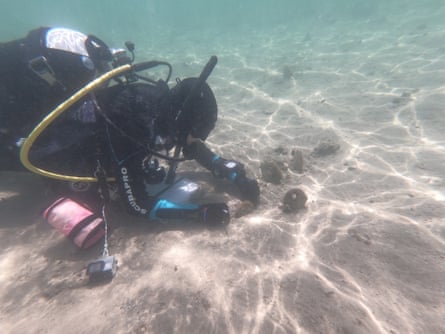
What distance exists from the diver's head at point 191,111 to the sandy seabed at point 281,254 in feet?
4.67

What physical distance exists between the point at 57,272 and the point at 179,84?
2927mm

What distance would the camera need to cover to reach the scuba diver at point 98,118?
3.40 meters

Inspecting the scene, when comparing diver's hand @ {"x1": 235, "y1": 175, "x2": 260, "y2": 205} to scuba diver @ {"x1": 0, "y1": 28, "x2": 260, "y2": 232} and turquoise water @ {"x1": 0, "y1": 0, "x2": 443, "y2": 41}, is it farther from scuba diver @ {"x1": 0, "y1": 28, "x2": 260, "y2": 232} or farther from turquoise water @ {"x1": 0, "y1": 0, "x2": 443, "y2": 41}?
turquoise water @ {"x1": 0, "y1": 0, "x2": 443, "y2": 41}

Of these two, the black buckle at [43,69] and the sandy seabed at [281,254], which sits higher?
the black buckle at [43,69]

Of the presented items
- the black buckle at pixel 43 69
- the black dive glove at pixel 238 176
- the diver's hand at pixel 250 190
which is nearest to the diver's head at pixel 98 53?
the black buckle at pixel 43 69

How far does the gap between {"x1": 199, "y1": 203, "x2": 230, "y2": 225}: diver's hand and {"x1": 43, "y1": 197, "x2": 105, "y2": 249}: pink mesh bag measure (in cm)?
135

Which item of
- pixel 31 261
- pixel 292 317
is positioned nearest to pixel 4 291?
pixel 31 261

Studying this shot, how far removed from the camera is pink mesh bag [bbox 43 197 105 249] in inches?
130

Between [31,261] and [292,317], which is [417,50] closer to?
[292,317]

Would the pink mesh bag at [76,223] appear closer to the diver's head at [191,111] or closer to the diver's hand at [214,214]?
the diver's hand at [214,214]

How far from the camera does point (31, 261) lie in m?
3.42

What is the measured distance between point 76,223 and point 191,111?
212 cm

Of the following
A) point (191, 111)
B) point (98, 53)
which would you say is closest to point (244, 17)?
point (98, 53)

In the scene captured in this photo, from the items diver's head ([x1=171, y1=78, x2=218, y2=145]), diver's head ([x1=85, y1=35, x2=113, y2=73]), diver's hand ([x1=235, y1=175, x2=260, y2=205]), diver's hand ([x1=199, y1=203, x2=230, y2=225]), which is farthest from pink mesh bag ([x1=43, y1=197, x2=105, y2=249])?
diver's hand ([x1=235, y1=175, x2=260, y2=205])
